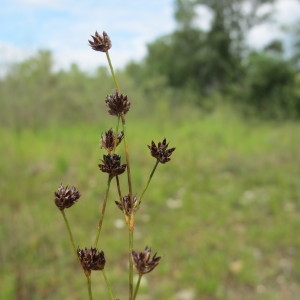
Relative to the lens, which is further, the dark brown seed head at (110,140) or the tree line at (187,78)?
the tree line at (187,78)

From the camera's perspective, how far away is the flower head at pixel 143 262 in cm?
33

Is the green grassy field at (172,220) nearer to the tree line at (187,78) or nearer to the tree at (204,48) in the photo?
the tree line at (187,78)

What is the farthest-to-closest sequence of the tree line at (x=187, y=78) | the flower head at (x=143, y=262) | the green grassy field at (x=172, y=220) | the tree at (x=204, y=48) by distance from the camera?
1. the tree at (x=204, y=48)
2. the tree line at (x=187, y=78)
3. the green grassy field at (x=172, y=220)
4. the flower head at (x=143, y=262)

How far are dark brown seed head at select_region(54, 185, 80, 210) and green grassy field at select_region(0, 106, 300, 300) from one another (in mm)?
2232

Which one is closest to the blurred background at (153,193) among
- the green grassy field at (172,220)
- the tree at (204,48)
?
the green grassy field at (172,220)

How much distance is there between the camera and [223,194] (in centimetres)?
432

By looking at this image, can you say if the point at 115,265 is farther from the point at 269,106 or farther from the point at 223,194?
the point at 269,106

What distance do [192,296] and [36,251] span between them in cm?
110

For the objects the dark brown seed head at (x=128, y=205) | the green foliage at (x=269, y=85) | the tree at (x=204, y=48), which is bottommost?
the dark brown seed head at (x=128, y=205)

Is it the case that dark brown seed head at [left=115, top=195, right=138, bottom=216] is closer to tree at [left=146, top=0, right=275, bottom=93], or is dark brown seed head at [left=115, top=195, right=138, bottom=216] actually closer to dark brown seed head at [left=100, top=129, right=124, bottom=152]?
dark brown seed head at [left=100, top=129, right=124, bottom=152]

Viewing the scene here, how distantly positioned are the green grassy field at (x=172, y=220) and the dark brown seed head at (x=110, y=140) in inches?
89.2

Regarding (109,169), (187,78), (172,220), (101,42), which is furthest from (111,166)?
(187,78)

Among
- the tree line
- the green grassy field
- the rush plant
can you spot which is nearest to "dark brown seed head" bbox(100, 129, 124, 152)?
the rush plant

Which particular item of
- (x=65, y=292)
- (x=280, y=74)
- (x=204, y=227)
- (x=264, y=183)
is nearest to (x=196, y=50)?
(x=280, y=74)
